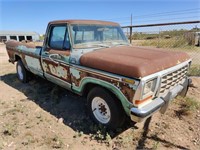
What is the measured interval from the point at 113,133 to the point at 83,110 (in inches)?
43.7

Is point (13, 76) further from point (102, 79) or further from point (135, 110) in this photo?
point (135, 110)

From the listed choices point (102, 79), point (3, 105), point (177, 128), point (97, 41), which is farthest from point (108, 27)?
point (3, 105)

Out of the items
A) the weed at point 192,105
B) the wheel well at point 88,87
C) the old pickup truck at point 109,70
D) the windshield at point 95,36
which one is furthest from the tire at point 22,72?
the weed at point 192,105

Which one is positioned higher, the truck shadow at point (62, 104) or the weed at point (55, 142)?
the truck shadow at point (62, 104)

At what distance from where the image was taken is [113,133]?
130 inches

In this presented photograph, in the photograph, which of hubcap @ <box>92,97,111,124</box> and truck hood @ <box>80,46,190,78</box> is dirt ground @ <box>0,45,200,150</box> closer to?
hubcap @ <box>92,97,111,124</box>

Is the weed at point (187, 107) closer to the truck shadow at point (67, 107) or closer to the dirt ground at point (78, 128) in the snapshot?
the dirt ground at point (78, 128)

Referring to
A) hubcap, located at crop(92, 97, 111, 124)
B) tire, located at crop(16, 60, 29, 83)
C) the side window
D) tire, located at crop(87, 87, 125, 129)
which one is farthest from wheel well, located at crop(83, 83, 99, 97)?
tire, located at crop(16, 60, 29, 83)

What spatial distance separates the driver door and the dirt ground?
688 millimetres

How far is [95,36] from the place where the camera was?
4.13 meters

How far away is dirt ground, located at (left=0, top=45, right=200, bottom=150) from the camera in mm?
3070

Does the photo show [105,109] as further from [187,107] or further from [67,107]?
[187,107]

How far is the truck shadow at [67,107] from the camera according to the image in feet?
10.9

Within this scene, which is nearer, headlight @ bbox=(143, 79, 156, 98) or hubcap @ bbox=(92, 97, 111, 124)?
headlight @ bbox=(143, 79, 156, 98)
